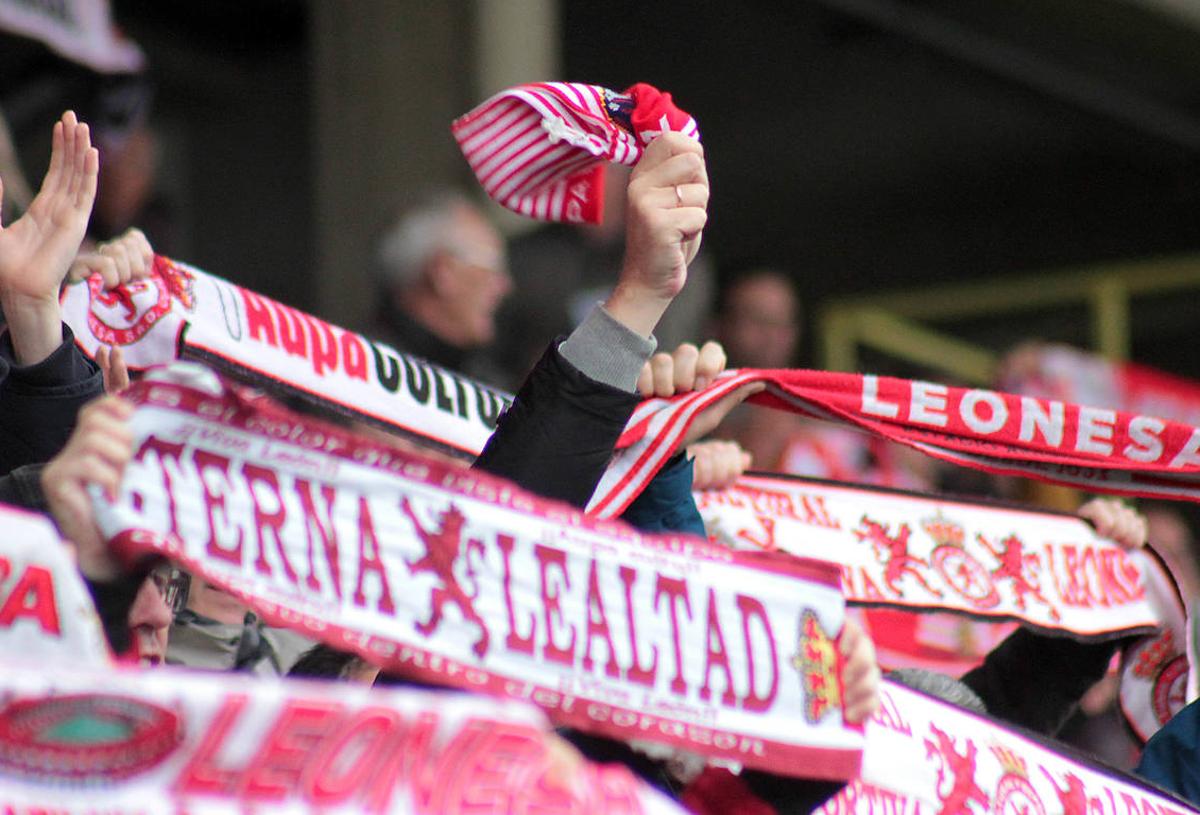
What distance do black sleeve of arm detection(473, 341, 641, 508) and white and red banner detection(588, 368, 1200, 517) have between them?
1.31 feet

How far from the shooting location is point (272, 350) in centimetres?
236

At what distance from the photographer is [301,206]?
28.1ft

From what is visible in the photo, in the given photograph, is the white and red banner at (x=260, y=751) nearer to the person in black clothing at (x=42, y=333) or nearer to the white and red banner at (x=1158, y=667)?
the person in black clothing at (x=42, y=333)

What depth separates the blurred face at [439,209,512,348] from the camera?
403 cm

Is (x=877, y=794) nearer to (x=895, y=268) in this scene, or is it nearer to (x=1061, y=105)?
(x=1061, y=105)

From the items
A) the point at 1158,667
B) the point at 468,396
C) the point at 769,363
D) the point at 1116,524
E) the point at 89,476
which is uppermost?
the point at 89,476

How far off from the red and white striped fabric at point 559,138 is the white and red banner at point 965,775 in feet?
2.34

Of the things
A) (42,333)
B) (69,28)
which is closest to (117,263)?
(42,333)

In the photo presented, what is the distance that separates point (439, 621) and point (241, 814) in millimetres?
312

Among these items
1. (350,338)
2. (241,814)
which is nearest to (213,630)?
(350,338)

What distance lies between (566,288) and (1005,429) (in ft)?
6.95

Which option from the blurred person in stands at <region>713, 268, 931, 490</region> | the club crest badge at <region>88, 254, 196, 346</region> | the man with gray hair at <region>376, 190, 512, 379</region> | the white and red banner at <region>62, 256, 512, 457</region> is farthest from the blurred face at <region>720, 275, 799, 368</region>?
the club crest badge at <region>88, 254, 196, 346</region>

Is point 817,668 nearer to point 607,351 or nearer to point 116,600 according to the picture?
point 607,351

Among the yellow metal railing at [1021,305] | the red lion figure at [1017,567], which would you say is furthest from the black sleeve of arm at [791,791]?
the yellow metal railing at [1021,305]
